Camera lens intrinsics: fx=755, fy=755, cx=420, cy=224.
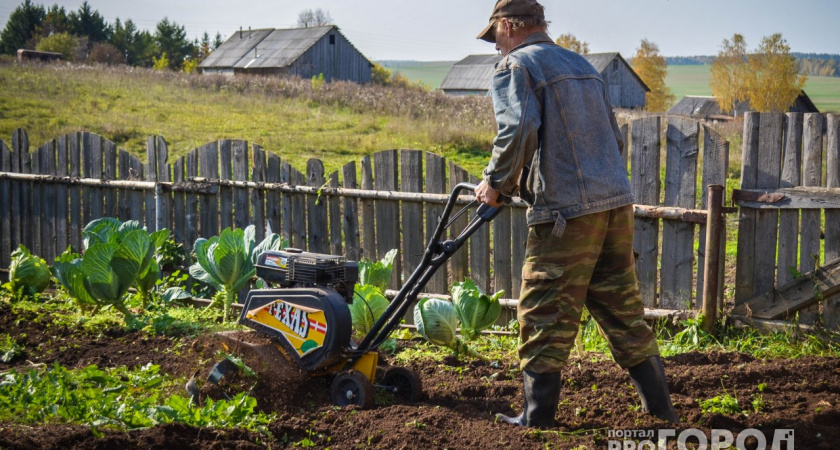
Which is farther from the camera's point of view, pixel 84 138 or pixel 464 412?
pixel 84 138

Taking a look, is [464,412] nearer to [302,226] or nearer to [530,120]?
[530,120]

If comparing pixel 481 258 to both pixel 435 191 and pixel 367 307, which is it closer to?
pixel 435 191

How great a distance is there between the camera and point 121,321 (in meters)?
6.33

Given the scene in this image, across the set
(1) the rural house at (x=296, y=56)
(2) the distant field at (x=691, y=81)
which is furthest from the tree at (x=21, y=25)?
(2) the distant field at (x=691, y=81)

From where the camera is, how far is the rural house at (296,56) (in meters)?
44.9

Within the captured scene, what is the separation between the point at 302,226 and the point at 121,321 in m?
1.72

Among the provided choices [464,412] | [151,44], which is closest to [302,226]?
[464,412]

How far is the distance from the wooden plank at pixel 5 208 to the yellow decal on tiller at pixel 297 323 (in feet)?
19.1

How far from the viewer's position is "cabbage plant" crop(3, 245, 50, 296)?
716 cm

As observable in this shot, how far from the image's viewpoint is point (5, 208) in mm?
8641

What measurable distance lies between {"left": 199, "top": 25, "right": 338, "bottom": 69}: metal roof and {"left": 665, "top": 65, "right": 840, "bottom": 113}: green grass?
3899 centimetres

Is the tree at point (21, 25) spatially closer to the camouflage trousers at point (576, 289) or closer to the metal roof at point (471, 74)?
the metal roof at point (471, 74)

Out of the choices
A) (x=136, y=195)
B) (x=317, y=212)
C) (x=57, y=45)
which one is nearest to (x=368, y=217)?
(x=317, y=212)

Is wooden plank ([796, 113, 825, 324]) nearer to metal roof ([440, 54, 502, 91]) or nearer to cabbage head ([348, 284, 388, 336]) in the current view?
cabbage head ([348, 284, 388, 336])
